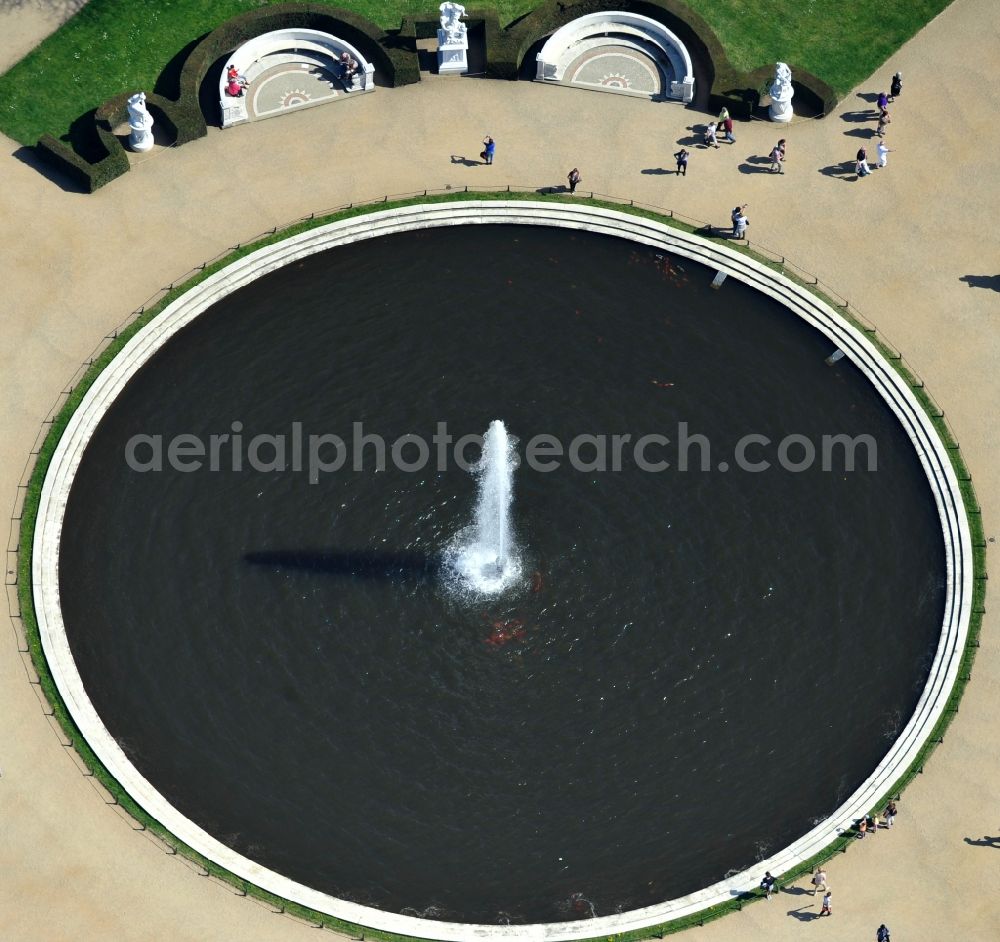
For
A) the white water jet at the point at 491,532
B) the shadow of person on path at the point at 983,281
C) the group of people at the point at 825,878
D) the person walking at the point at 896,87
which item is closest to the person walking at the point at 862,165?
the person walking at the point at 896,87

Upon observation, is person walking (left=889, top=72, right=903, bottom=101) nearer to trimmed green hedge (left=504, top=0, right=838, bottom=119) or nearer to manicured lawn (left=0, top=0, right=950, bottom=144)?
manicured lawn (left=0, top=0, right=950, bottom=144)

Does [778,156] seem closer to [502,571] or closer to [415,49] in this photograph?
[415,49]

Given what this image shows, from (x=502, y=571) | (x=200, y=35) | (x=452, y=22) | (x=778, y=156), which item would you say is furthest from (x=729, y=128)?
(x=200, y=35)

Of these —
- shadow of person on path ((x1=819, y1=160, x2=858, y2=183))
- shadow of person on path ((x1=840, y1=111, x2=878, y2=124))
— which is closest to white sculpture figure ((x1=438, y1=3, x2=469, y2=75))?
shadow of person on path ((x1=819, y1=160, x2=858, y2=183))

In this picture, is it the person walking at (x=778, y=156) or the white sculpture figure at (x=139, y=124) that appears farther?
the person walking at (x=778, y=156)

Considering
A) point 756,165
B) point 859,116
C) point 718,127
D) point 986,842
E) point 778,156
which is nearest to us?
point 986,842

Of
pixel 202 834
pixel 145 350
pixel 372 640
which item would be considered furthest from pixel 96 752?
pixel 145 350

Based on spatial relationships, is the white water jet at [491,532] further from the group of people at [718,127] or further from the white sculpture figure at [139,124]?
the white sculpture figure at [139,124]
